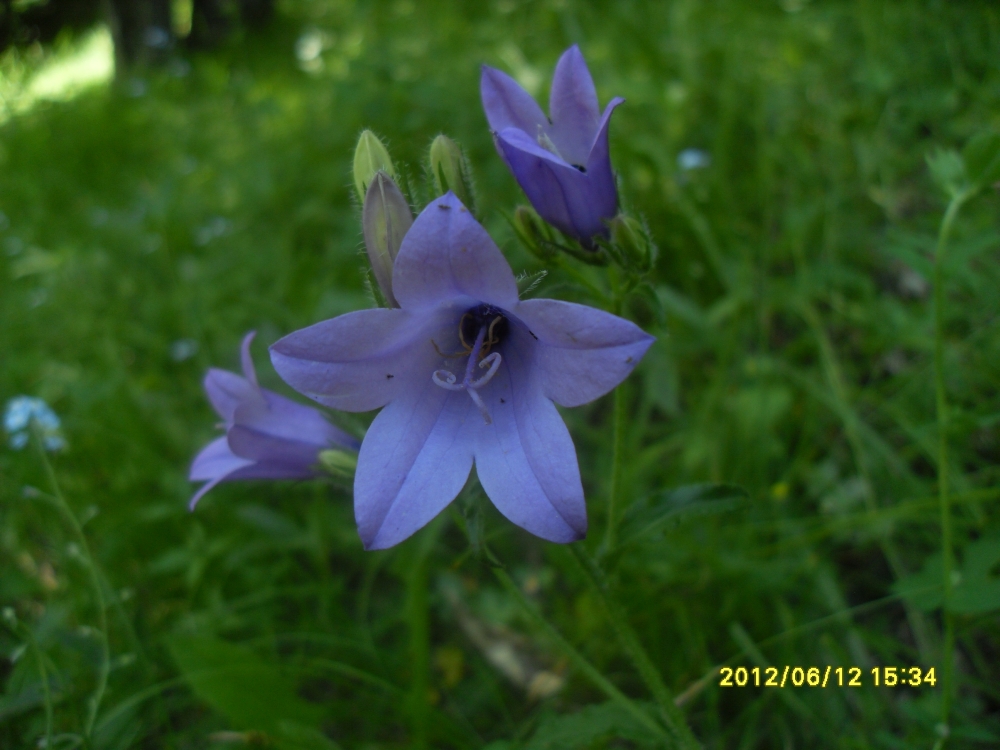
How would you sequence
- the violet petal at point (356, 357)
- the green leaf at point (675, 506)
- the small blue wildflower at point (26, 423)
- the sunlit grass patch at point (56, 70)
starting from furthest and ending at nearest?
the sunlit grass patch at point (56, 70)
the small blue wildflower at point (26, 423)
the green leaf at point (675, 506)
the violet petal at point (356, 357)

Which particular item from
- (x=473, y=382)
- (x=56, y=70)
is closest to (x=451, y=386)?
(x=473, y=382)

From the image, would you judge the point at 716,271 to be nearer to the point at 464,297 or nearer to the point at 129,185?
the point at 464,297

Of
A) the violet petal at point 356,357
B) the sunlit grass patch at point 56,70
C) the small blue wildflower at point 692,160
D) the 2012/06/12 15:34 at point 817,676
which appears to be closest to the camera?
the violet petal at point 356,357

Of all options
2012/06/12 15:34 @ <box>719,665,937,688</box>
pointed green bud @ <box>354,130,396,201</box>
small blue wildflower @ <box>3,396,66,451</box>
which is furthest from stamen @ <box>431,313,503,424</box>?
small blue wildflower @ <box>3,396,66,451</box>

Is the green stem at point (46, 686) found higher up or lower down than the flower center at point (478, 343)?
lower down

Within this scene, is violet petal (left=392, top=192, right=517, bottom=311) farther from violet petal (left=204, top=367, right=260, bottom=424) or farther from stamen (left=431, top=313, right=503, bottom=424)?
violet petal (left=204, top=367, right=260, bottom=424)

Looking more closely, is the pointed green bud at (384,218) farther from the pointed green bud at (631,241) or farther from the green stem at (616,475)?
the green stem at (616,475)

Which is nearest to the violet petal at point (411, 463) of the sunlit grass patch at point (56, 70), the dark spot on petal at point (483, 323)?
the dark spot on petal at point (483, 323)

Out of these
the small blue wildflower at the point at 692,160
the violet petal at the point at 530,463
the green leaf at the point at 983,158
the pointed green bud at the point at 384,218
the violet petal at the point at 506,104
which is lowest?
the small blue wildflower at the point at 692,160
